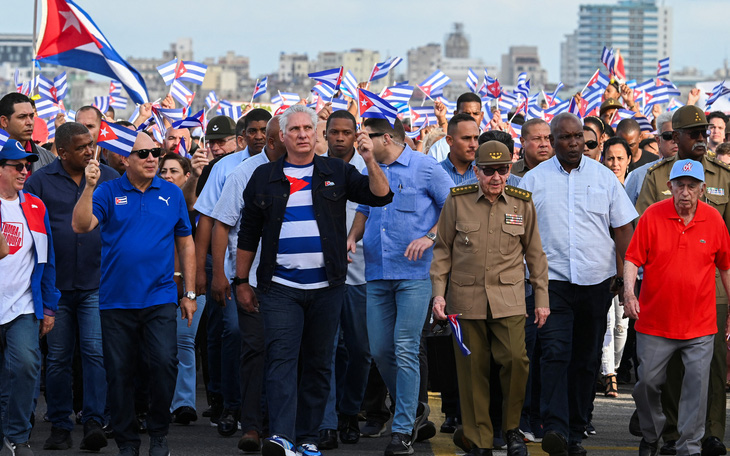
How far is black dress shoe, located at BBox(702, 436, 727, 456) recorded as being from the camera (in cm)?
857

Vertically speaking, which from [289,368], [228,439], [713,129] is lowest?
[228,439]

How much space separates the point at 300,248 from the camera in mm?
8141

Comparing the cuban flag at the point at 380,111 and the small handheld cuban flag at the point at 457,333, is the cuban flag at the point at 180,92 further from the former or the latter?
the small handheld cuban flag at the point at 457,333

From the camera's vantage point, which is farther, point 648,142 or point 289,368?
point 648,142

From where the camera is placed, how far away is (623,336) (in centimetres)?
1211

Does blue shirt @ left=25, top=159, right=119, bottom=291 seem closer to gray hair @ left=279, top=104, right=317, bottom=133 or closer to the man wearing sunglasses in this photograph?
the man wearing sunglasses

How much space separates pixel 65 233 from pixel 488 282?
3068 millimetres

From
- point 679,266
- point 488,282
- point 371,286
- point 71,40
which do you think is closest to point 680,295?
point 679,266

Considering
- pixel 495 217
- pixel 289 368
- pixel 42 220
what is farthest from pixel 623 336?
pixel 42 220

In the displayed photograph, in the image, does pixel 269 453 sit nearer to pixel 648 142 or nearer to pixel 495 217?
pixel 495 217

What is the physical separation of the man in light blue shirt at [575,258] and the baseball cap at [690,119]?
61cm

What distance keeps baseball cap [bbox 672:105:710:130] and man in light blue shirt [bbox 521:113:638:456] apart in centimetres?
61

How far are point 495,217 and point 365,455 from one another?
1842 millimetres

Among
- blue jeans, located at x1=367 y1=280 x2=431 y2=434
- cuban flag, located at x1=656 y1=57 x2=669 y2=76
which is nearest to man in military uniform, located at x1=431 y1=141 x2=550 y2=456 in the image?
blue jeans, located at x1=367 y1=280 x2=431 y2=434
